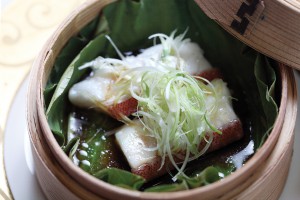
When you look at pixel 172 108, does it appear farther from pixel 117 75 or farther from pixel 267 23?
pixel 267 23

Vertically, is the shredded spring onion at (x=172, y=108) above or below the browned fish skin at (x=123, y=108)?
above

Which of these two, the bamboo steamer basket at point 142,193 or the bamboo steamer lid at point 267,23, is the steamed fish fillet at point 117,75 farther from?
the bamboo steamer lid at point 267,23

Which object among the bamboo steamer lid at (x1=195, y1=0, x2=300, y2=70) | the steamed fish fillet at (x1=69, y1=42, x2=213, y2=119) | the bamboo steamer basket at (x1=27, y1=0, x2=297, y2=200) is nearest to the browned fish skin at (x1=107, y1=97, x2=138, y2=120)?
the steamed fish fillet at (x1=69, y1=42, x2=213, y2=119)

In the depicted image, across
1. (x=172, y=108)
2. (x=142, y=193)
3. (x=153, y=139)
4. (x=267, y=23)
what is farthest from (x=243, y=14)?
(x=142, y=193)

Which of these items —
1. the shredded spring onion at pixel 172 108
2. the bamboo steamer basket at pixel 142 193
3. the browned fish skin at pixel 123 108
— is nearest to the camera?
the bamboo steamer basket at pixel 142 193

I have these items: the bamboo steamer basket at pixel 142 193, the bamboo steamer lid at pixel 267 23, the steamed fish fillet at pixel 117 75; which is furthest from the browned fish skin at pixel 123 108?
the bamboo steamer lid at pixel 267 23

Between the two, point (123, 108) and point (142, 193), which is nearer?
point (142, 193)

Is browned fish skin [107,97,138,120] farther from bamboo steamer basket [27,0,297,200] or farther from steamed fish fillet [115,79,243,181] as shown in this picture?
bamboo steamer basket [27,0,297,200]
